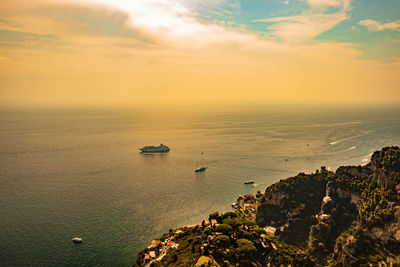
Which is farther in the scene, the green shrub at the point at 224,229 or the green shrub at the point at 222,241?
the green shrub at the point at 224,229

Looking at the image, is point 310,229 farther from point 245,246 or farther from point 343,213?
point 245,246

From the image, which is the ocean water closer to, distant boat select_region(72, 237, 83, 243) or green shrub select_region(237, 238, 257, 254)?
distant boat select_region(72, 237, 83, 243)

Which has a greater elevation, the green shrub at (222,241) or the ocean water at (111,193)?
the green shrub at (222,241)

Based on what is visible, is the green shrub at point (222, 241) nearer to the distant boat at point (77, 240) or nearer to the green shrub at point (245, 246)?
the green shrub at point (245, 246)

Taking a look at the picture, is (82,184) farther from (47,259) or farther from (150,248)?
(150,248)

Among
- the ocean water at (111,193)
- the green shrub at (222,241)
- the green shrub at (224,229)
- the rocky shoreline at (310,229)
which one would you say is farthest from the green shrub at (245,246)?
the ocean water at (111,193)

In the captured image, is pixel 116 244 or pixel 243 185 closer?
pixel 116 244

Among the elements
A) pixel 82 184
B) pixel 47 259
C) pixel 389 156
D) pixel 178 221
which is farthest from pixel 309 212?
pixel 82 184

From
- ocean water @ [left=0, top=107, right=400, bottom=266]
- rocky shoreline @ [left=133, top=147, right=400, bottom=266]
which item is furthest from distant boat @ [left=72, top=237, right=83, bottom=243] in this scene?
rocky shoreline @ [left=133, top=147, right=400, bottom=266]
